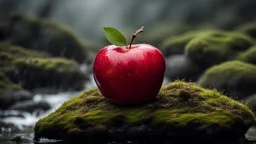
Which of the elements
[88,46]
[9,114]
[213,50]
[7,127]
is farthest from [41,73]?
[88,46]

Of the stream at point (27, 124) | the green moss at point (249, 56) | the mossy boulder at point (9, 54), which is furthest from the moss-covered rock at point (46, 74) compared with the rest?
the green moss at point (249, 56)

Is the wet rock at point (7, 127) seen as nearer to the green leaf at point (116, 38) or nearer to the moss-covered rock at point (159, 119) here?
the moss-covered rock at point (159, 119)

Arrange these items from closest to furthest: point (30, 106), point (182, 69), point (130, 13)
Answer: point (30, 106), point (182, 69), point (130, 13)

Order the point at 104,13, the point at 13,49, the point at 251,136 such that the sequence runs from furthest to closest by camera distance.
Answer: the point at 104,13 < the point at 13,49 < the point at 251,136

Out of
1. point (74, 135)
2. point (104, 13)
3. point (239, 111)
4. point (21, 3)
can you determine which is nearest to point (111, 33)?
point (74, 135)

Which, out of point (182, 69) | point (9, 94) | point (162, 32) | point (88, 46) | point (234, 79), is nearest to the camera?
point (234, 79)

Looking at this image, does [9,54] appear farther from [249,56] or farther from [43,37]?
[249,56]

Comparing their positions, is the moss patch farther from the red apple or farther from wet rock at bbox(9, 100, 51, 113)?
the red apple

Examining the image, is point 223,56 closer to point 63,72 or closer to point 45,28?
point 63,72
